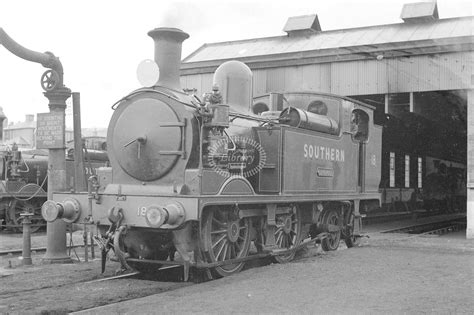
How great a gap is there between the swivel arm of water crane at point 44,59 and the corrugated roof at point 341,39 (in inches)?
358

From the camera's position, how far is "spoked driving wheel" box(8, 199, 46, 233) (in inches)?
602

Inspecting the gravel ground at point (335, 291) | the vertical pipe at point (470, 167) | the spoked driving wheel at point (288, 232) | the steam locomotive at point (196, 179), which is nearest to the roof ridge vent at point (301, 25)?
the vertical pipe at point (470, 167)

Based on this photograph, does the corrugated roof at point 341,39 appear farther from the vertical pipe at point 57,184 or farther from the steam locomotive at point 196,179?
the vertical pipe at point 57,184

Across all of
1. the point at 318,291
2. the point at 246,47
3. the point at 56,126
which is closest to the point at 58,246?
the point at 56,126

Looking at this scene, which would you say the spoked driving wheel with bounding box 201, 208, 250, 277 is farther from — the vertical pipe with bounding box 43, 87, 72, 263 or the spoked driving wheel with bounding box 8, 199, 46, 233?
the spoked driving wheel with bounding box 8, 199, 46, 233

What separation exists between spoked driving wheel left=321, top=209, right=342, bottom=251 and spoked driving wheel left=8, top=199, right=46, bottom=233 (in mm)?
8632

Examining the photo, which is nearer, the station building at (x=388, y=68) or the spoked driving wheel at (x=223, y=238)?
the spoked driving wheel at (x=223, y=238)

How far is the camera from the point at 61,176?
8.99 m

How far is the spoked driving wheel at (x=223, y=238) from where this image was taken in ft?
23.4

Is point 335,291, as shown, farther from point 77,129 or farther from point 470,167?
point 470,167

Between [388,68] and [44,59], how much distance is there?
960cm

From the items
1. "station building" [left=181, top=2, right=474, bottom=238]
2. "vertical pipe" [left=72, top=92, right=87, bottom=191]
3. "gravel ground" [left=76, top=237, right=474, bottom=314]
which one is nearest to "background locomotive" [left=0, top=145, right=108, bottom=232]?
"station building" [left=181, top=2, right=474, bottom=238]

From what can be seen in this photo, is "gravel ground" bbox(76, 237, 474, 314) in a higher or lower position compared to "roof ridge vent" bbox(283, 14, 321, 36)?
lower

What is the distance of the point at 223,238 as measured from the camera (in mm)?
7496
